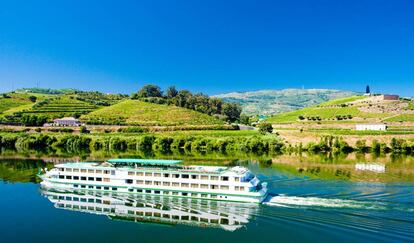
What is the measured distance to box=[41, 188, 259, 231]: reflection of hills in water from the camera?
36219mm

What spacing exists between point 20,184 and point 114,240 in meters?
28.9

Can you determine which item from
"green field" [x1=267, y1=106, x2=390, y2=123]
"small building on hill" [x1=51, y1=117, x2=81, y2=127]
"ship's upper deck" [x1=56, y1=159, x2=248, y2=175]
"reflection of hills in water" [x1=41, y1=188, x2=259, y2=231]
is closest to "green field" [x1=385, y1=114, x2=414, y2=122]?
"green field" [x1=267, y1=106, x2=390, y2=123]

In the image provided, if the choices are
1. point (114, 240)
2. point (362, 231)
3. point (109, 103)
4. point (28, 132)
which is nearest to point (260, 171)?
point (362, 231)

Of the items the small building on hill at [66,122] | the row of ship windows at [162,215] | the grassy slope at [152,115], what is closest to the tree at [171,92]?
the grassy slope at [152,115]

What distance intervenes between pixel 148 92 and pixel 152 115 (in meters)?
42.1

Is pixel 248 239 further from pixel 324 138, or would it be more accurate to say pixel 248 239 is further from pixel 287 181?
pixel 324 138

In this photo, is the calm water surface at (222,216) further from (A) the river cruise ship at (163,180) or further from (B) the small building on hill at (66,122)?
(B) the small building on hill at (66,122)

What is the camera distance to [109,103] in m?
186

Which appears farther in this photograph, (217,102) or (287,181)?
(217,102)

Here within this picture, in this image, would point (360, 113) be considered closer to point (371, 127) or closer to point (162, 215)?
point (371, 127)

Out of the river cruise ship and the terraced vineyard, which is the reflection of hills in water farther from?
the terraced vineyard

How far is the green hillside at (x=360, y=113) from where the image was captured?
5261 inches

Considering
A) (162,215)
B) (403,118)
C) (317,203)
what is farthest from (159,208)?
(403,118)

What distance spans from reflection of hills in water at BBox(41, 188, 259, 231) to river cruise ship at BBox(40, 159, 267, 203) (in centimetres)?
117
